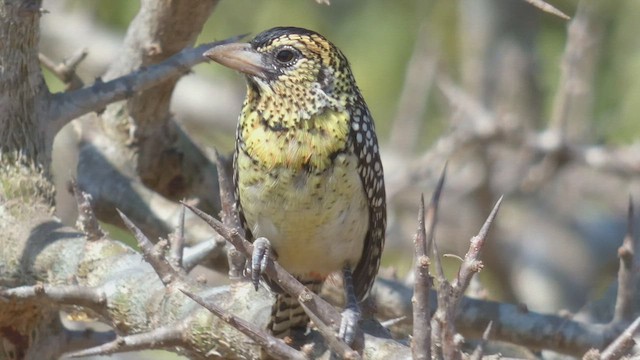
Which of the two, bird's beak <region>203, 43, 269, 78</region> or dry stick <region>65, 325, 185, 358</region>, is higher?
bird's beak <region>203, 43, 269, 78</region>

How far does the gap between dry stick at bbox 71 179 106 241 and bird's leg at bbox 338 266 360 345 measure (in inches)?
32.2

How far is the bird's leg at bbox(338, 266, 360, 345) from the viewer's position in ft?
10.6

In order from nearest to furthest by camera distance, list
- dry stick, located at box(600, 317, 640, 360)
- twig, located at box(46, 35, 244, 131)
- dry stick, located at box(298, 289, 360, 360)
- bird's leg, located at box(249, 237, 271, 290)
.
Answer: dry stick, located at box(600, 317, 640, 360), dry stick, located at box(298, 289, 360, 360), bird's leg, located at box(249, 237, 271, 290), twig, located at box(46, 35, 244, 131)

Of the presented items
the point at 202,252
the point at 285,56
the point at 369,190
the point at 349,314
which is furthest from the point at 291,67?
Result: the point at 349,314

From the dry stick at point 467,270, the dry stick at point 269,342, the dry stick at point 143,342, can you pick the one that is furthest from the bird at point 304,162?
the dry stick at point 467,270

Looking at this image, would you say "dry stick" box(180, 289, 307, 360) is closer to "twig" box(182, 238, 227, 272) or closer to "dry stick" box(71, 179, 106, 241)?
"dry stick" box(71, 179, 106, 241)

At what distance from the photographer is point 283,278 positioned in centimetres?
296

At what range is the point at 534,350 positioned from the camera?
450 cm

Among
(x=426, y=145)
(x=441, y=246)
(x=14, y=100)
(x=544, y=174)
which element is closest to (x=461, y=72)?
(x=426, y=145)

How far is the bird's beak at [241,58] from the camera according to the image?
3.88 meters

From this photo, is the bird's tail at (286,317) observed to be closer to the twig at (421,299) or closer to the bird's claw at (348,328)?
the bird's claw at (348,328)

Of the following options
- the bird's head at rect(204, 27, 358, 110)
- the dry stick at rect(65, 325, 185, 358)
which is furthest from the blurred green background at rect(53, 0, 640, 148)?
the dry stick at rect(65, 325, 185, 358)

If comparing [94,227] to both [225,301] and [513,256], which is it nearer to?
[225,301]

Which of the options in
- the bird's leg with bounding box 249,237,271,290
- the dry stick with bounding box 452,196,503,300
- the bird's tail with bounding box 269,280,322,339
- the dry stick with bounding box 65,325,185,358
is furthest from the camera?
the bird's tail with bounding box 269,280,322,339
